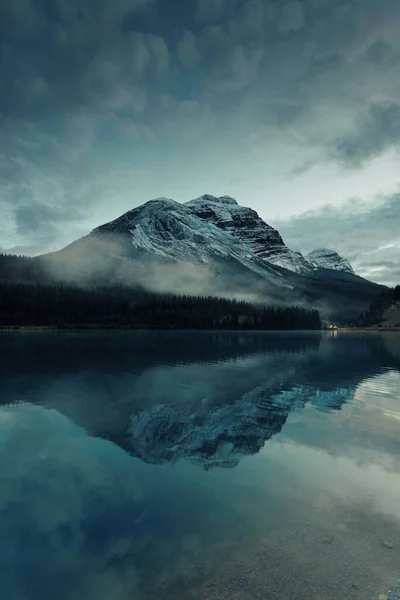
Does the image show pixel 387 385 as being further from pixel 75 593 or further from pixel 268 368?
pixel 75 593

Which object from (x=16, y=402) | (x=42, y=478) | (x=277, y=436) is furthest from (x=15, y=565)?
(x=16, y=402)

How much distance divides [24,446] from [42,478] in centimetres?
578

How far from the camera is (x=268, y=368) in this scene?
70.1 meters

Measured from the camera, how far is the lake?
12719 millimetres

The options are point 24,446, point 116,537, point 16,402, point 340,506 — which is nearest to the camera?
point 116,537

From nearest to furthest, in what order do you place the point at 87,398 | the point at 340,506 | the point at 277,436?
the point at 340,506 → the point at 277,436 → the point at 87,398

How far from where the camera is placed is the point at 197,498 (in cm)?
1883

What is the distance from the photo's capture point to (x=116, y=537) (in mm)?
15188

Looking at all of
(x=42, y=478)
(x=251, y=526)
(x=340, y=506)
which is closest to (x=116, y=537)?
(x=251, y=526)

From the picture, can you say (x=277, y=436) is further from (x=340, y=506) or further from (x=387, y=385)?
(x=387, y=385)

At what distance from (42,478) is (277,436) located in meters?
16.1

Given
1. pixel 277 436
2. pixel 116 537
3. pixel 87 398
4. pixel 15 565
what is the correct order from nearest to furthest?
pixel 15 565 < pixel 116 537 < pixel 277 436 < pixel 87 398

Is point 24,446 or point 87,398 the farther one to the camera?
point 87,398

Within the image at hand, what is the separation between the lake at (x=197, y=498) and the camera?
12719 millimetres
